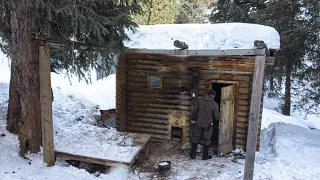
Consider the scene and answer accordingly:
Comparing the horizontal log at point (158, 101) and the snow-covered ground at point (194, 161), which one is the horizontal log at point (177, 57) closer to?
the horizontal log at point (158, 101)

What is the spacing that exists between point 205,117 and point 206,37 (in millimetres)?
2177

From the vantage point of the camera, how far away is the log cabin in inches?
318

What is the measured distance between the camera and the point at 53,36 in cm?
592

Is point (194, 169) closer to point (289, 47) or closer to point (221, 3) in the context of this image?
point (289, 47)

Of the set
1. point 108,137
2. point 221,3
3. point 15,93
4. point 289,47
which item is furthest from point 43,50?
point 221,3

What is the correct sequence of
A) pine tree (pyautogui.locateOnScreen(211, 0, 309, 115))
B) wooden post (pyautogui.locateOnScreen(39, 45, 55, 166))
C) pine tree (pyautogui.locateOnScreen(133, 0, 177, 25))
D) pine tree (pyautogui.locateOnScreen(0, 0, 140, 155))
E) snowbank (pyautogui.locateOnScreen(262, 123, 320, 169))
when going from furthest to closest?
pine tree (pyautogui.locateOnScreen(133, 0, 177, 25))
pine tree (pyautogui.locateOnScreen(211, 0, 309, 115))
snowbank (pyautogui.locateOnScreen(262, 123, 320, 169))
wooden post (pyautogui.locateOnScreen(39, 45, 55, 166))
pine tree (pyautogui.locateOnScreen(0, 0, 140, 155))

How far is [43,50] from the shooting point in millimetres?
5750

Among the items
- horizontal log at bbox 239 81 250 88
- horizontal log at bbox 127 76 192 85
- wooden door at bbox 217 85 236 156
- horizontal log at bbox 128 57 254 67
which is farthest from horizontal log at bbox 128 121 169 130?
horizontal log at bbox 239 81 250 88

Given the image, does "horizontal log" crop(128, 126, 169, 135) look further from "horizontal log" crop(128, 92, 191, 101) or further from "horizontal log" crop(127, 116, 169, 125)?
"horizontal log" crop(128, 92, 191, 101)

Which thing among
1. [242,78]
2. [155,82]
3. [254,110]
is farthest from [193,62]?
[254,110]

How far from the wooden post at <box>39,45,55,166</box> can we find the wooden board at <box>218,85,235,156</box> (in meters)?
4.55

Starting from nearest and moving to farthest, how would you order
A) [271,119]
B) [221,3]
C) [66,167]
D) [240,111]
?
1. [66,167]
2. [240,111]
3. [271,119]
4. [221,3]

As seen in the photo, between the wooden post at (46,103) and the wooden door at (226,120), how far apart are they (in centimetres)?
455

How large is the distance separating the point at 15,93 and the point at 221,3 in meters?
12.9
